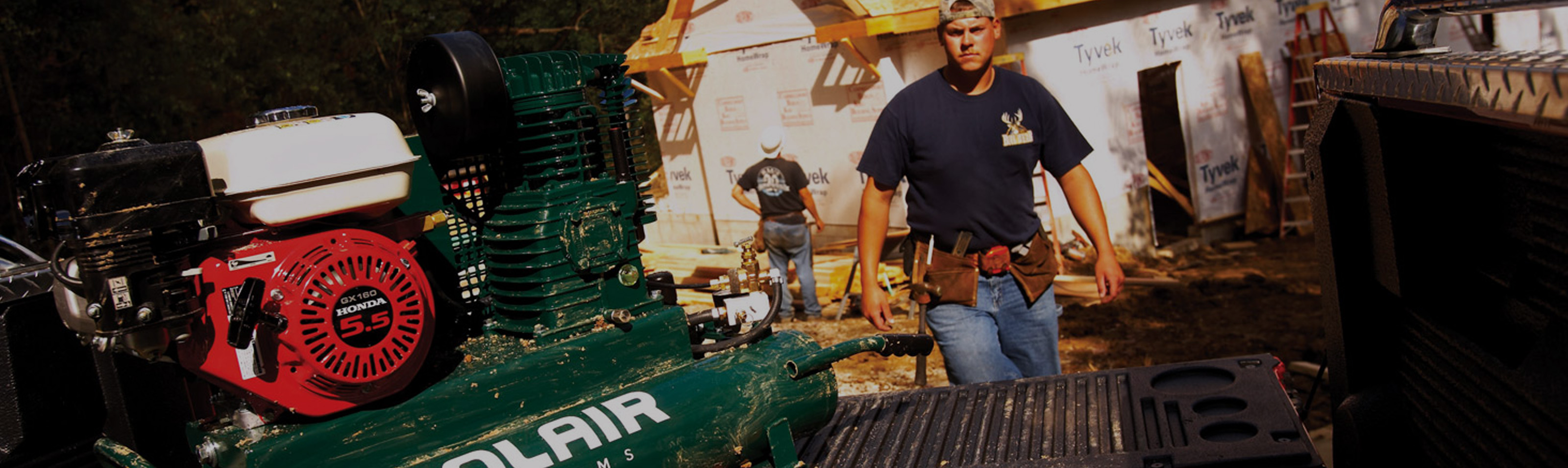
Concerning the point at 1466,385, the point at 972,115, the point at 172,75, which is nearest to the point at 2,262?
the point at 972,115

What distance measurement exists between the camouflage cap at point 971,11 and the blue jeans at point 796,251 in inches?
211

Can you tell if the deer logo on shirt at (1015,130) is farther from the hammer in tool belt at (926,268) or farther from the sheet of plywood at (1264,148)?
the sheet of plywood at (1264,148)

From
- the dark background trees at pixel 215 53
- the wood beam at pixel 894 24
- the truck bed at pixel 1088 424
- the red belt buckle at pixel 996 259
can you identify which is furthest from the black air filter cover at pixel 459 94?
the dark background trees at pixel 215 53

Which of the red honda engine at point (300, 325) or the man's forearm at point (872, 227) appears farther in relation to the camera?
the man's forearm at point (872, 227)

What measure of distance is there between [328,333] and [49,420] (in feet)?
7.14

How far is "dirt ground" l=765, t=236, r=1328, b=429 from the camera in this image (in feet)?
23.8

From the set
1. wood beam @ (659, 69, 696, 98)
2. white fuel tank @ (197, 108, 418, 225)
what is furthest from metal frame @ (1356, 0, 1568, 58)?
wood beam @ (659, 69, 696, 98)

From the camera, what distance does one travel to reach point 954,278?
4.14m

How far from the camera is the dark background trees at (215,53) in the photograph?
18.2 m

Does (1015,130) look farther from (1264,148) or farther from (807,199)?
(1264,148)

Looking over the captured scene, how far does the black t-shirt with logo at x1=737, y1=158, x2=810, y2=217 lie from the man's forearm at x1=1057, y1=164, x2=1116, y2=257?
16.9ft

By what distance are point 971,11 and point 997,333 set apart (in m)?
1.21

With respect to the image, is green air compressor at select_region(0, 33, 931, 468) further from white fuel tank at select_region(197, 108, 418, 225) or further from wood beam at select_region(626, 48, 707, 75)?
wood beam at select_region(626, 48, 707, 75)

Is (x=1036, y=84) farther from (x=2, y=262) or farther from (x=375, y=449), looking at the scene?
(x=2, y=262)
